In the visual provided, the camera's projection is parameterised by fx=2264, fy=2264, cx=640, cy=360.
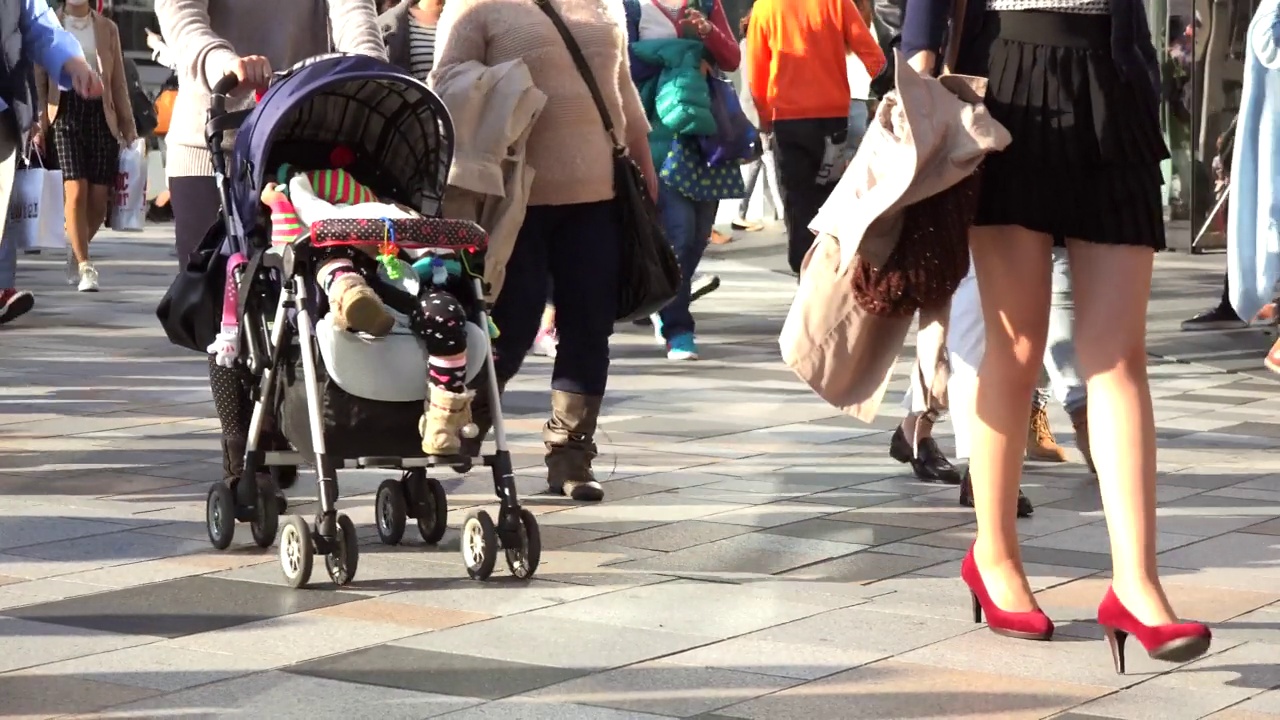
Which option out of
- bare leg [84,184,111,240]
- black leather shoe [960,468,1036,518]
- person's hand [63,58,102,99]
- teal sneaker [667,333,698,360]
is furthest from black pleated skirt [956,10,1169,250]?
bare leg [84,184,111,240]

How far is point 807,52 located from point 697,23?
4.19 feet

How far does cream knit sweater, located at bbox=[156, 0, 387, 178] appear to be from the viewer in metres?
6.59

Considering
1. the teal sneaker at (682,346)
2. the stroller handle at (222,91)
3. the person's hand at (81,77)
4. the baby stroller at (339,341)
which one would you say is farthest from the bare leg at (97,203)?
the stroller handle at (222,91)

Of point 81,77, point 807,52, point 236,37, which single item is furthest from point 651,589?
point 807,52

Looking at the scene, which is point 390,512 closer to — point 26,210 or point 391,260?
point 391,260

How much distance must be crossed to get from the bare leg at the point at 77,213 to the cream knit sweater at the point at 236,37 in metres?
8.78

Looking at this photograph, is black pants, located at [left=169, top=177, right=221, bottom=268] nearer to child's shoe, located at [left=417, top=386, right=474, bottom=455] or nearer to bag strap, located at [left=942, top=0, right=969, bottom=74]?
child's shoe, located at [left=417, top=386, right=474, bottom=455]

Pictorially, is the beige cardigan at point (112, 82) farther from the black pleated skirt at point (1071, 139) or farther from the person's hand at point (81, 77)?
the black pleated skirt at point (1071, 139)

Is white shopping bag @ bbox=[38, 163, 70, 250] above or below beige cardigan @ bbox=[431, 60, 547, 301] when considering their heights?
below

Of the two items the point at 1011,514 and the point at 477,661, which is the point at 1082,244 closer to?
the point at 1011,514

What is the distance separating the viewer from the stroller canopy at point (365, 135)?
6.16 m

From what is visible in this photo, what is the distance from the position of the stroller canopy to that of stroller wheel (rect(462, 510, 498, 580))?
3.65 ft

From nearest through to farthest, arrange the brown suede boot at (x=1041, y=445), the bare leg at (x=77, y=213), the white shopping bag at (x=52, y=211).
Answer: the brown suede boot at (x=1041, y=445) < the white shopping bag at (x=52, y=211) < the bare leg at (x=77, y=213)

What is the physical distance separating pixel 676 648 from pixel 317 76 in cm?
200
